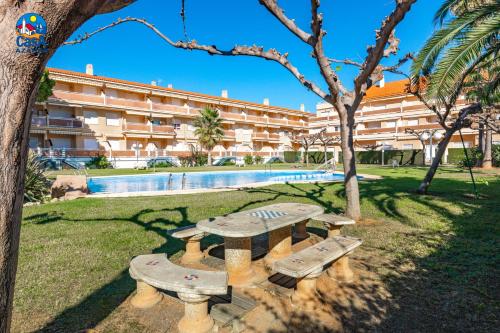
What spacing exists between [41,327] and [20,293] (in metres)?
1.01

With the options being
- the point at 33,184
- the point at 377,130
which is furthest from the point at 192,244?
the point at 377,130

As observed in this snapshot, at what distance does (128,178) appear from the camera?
2106 centimetres

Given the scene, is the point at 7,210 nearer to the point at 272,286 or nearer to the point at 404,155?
the point at 272,286

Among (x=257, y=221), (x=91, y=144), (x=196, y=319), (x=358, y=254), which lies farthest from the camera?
(x=91, y=144)

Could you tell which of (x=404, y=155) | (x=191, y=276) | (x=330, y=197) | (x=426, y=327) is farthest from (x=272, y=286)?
(x=404, y=155)

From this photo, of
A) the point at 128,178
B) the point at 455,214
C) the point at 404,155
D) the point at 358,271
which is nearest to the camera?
the point at 358,271

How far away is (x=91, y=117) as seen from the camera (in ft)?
110

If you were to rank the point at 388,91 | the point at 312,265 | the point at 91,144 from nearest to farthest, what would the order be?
the point at 312,265, the point at 91,144, the point at 388,91

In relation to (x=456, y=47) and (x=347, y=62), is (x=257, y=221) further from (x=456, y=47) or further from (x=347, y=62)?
(x=456, y=47)

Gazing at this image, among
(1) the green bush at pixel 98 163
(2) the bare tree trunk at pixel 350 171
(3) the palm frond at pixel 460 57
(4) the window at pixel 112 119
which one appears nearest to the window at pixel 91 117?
(4) the window at pixel 112 119

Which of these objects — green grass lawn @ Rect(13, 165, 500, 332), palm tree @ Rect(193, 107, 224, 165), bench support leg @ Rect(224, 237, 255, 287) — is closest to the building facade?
palm tree @ Rect(193, 107, 224, 165)

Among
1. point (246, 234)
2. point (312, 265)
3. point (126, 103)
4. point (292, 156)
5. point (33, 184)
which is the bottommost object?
point (312, 265)

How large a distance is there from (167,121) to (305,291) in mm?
39627

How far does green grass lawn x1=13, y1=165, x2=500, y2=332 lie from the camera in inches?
127
